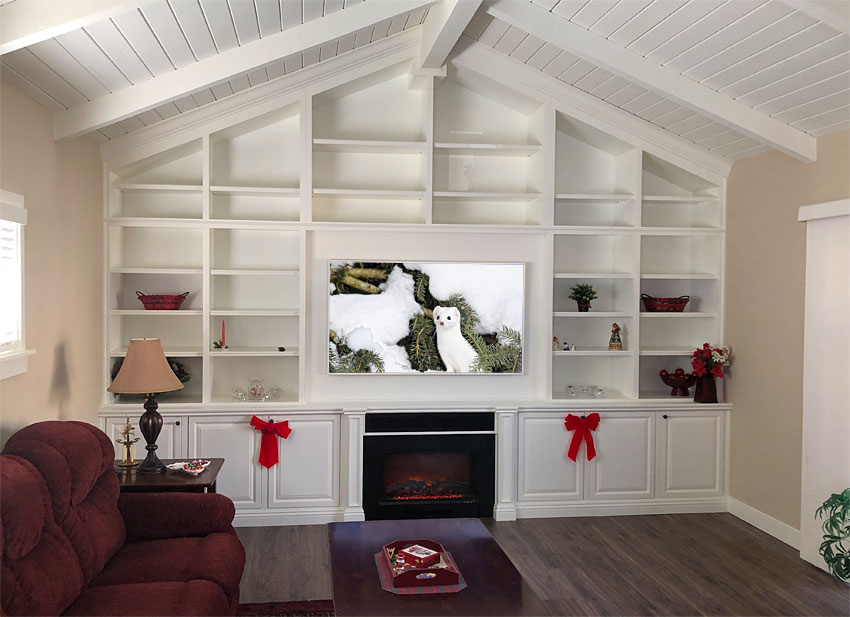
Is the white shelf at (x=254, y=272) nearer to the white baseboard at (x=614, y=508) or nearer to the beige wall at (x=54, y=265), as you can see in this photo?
the beige wall at (x=54, y=265)

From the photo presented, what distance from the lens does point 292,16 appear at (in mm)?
3582

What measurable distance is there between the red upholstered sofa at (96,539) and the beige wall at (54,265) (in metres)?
0.54

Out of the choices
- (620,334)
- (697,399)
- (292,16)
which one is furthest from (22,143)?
(697,399)

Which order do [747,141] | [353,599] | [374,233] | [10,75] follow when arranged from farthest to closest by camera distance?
1. [374,233]
2. [747,141]
3. [10,75]
4. [353,599]

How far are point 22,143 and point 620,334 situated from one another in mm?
3893

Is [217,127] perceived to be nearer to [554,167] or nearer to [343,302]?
[343,302]

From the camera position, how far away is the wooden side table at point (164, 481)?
346 centimetres

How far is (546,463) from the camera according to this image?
15.6 feet

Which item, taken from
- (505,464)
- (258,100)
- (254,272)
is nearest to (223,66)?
(258,100)

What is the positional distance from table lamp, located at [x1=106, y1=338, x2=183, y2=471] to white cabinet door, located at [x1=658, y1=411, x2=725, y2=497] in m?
3.25

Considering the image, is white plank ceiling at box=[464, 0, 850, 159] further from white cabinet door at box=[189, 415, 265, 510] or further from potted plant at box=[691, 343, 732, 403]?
white cabinet door at box=[189, 415, 265, 510]

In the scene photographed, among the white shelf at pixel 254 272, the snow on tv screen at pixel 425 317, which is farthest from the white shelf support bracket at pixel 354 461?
the white shelf at pixel 254 272

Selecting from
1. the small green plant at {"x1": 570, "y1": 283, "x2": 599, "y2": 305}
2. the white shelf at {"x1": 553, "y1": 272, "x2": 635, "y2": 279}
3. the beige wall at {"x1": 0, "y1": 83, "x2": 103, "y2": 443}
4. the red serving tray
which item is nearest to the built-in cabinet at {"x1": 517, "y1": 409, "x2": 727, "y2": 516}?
the small green plant at {"x1": 570, "y1": 283, "x2": 599, "y2": 305}

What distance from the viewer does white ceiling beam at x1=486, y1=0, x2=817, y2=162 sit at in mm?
3869
